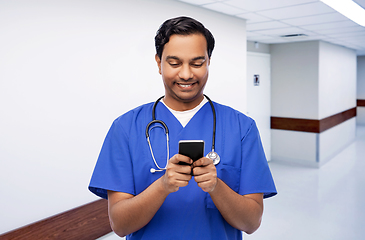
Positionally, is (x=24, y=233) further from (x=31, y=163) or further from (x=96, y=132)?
(x=96, y=132)

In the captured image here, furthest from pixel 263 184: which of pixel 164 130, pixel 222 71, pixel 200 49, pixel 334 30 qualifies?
pixel 334 30

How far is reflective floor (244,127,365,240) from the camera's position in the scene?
3328mm

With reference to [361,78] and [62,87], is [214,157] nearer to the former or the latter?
[62,87]

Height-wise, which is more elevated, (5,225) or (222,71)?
(222,71)

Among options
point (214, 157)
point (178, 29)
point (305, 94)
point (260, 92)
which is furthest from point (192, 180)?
point (305, 94)

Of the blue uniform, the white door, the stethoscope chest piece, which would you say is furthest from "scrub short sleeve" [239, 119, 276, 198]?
the white door

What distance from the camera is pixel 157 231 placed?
1119 mm

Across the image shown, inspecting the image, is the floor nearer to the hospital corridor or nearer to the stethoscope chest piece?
the hospital corridor

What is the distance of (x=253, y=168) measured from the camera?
1151 millimetres

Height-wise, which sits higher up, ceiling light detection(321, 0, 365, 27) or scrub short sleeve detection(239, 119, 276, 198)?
ceiling light detection(321, 0, 365, 27)

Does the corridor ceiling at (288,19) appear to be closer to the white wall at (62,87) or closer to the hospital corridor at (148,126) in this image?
the hospital corridor at (148,126)

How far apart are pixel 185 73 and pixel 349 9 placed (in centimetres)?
325

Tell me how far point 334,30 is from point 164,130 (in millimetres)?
4543

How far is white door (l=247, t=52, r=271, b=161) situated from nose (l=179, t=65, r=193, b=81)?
4914 mm
